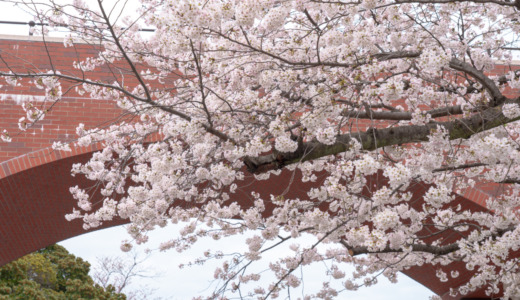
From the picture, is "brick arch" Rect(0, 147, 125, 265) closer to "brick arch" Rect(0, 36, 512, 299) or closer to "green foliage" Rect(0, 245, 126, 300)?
"brick arch" Rect(0, 36, 512, 299)

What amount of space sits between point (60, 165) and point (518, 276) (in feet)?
16.3

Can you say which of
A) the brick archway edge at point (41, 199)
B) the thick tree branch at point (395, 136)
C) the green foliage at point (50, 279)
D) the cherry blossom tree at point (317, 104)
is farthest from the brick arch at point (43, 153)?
the green foliage at point (50, 279)

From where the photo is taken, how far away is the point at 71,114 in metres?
7.38

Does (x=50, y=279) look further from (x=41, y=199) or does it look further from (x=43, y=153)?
(x=43, y=153)

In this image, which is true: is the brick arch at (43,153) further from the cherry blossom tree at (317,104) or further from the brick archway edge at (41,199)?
the cherry blossom tree at (317,104)

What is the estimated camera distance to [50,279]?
12.5 m

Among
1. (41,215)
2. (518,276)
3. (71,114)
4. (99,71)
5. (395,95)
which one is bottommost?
(518,276)

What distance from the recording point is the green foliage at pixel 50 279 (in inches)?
444

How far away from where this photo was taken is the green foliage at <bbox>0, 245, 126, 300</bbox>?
11.3 m

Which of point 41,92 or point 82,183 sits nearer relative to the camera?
point 41,92

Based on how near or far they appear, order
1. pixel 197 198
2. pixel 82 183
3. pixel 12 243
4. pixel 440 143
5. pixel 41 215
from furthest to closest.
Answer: pixel 12 243, pixel 41 215, pixel 82 183, pixel 197 198, pixel 440 143

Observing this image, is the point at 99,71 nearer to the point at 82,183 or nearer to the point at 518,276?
the point at 82,183

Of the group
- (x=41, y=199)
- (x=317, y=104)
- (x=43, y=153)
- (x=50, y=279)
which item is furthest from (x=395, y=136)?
(x=50, y=279)

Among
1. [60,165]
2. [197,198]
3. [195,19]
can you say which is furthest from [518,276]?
[60,165]
